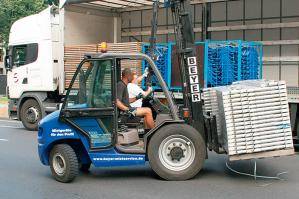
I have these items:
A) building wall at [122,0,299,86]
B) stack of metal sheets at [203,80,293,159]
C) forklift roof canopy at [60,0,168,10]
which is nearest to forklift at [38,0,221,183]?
stack of metal sheets at [203,80,293,159]

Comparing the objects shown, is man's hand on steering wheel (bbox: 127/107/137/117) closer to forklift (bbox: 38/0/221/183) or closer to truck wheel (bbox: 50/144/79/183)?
forklift (bbox: 38/0/221/183)

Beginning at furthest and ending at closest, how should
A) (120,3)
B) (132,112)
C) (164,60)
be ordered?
(120,3), (164,60), (132,112)

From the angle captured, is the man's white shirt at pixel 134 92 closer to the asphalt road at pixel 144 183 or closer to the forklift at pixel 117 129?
the forklift at pixel 117 129

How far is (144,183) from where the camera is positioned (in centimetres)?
818

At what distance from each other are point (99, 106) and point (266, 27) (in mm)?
9279

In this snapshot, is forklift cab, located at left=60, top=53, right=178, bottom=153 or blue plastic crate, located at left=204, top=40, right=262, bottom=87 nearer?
forklift cab, located at left=60, top=53, right=178, bottom=153

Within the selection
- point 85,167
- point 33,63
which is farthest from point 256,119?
point 33,63

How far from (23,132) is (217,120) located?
8.80 m

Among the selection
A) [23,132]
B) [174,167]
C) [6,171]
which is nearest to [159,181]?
Answer: [174,167]

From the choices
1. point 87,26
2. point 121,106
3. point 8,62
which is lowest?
point 121,106

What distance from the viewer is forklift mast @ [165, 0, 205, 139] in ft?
28.5

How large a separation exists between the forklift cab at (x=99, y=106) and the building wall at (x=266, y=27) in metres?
8.31

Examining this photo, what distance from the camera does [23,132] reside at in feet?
51.7

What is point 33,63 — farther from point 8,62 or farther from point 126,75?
point 126,75
